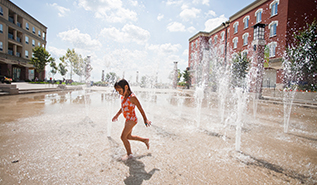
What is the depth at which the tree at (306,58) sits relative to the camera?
15.9 metres

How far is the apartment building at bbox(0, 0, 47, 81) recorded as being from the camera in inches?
1101

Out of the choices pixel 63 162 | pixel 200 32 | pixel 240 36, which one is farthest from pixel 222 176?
pixel 200 32

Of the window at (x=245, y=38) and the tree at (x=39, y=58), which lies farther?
the tree at (x=39, y=58)

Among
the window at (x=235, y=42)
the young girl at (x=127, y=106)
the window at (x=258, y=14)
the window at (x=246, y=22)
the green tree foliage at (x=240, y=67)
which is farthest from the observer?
the window at (x=235, y=42)

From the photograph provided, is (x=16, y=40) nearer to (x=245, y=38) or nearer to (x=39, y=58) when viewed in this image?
(x=39, y=58)

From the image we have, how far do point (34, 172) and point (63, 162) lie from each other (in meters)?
0.41

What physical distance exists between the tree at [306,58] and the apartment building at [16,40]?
4134 cm

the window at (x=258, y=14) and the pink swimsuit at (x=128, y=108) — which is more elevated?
the window at (x=258, y=14)

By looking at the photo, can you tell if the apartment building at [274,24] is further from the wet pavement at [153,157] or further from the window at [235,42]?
the wet pavement at [153,157]

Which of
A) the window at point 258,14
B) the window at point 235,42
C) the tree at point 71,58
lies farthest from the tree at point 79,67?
the window at point 258,14

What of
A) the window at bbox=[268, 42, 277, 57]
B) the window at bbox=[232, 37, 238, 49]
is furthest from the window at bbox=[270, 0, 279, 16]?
the window at bbox=[232, 37, 238, 49]

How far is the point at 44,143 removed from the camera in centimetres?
362

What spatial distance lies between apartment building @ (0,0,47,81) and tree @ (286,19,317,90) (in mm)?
41338

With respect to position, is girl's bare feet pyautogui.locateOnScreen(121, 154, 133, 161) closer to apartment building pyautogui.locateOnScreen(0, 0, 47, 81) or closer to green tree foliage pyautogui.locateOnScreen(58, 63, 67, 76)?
apartment building pyautogui.locateOnScreen(0, 0, 47, 81)
